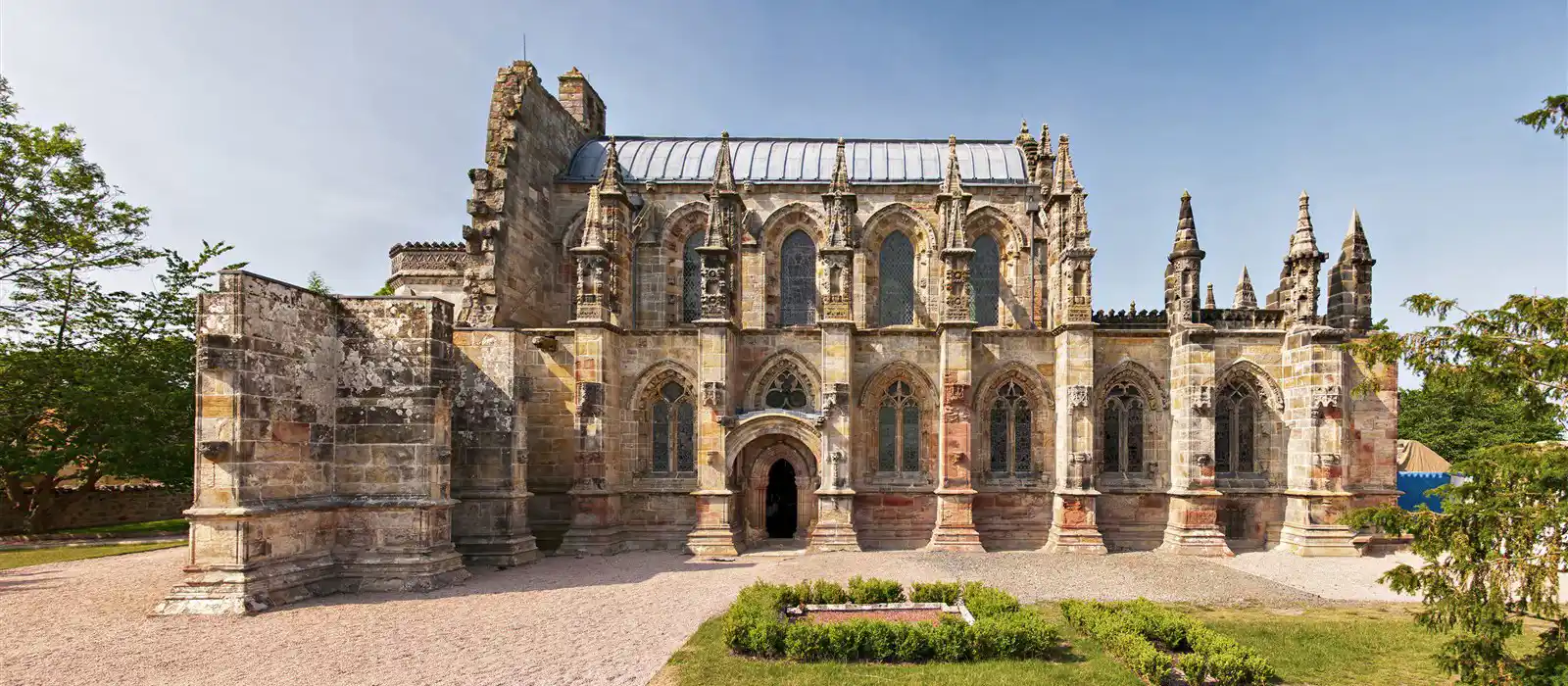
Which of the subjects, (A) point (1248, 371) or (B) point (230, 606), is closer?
(B) point (230, 606)

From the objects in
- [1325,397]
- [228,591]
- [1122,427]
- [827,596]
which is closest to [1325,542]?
[1325,397]

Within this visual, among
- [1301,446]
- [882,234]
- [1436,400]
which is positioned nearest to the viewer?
[1301,446]

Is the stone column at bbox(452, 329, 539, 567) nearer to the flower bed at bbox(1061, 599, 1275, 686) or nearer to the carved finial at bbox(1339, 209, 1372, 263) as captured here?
the flower bed at bbox(1061, 599, 1275, 686)

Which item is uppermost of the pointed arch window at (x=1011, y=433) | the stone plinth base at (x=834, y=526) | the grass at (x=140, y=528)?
the pointed arch window at (x=1011, y=433)

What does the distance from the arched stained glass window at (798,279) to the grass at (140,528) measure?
70.0 ft

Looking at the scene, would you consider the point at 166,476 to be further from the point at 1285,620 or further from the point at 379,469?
the point at 1285,620

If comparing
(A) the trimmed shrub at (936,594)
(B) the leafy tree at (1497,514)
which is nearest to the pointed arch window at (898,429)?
(A) the trimmed shrub at (936,594)

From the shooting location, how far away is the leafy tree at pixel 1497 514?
6.46m

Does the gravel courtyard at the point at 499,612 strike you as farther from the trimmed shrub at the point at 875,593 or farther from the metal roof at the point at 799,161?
the metal roof at the point at 799,161

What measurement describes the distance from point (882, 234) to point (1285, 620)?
1537cm

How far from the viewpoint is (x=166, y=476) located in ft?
75.9

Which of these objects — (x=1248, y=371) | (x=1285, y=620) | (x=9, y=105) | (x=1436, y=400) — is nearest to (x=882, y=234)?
(x=1248, y=371)

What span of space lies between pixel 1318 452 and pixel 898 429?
10753 millimetres

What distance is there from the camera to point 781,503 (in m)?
22.3
